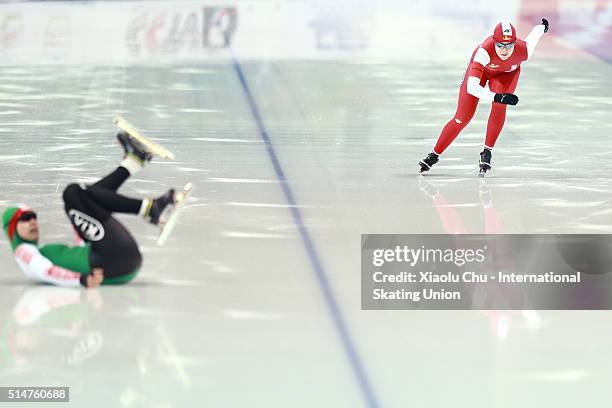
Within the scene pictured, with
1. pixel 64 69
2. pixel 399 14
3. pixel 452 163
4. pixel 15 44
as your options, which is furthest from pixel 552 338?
pixel 399 14

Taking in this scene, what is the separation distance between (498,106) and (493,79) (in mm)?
207

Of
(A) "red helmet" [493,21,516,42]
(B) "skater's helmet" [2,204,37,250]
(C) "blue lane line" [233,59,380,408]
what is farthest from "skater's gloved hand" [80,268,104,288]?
(A) "red helmet" [493,21,516,42]

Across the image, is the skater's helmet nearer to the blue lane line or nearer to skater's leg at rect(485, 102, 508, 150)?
the blue lane line

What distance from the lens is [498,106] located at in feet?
22.1

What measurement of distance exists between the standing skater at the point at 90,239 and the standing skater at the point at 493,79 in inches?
80.8

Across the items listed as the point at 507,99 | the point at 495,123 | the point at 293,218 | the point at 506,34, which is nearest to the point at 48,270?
the point at 293,218

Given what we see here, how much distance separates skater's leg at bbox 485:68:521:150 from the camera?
6543mm

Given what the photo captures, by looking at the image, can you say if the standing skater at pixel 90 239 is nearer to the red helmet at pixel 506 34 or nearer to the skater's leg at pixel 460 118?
the red helmet at pixel 506 34

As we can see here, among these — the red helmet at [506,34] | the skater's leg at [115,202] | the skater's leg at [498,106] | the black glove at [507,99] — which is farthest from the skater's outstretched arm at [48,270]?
the skater's leg at [498,106]

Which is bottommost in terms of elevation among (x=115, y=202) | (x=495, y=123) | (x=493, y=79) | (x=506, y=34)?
(x=495, y=123)

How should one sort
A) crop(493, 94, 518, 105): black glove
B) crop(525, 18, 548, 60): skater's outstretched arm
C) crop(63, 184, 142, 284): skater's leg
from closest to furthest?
crop(63, 184, 142, 284): skater's leg → crop(493, 94, 518, 105): black glove → crop(525, 18, 548, 60): skater's outstretched arm

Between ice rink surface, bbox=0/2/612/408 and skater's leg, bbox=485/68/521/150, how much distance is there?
0.20 m

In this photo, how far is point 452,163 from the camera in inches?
276

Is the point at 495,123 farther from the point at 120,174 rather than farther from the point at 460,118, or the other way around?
the point at 120,174
